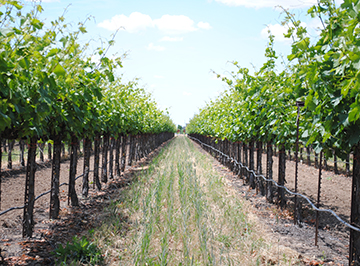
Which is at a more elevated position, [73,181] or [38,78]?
[38,78]

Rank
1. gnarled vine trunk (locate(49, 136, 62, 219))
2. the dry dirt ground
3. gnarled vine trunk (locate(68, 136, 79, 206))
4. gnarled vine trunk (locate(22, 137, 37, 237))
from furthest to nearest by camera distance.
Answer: gnarled vine trunk (locate(68, 136, 79, 206)), gnarled vine trunk (locate(49, 136, 62, 219)), gnarled vine trunk (locate(22, 137, 37, 237)), the dry dirt ground

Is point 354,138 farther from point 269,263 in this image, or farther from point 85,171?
point 85,171

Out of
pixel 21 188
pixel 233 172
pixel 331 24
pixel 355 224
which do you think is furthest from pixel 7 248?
pixel 233 172

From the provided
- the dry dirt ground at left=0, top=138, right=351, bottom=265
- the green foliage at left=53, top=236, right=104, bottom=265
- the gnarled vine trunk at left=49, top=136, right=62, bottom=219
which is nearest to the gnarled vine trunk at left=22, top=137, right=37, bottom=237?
the dry dirt ground at left=0, top=138, right=351, bottom=265

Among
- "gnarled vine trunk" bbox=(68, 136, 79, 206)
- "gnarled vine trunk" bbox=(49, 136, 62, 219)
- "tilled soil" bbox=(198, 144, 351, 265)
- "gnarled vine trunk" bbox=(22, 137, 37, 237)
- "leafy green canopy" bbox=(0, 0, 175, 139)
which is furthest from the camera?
"gnarled vine trunk" bbox=(68, 136, 79, 206)

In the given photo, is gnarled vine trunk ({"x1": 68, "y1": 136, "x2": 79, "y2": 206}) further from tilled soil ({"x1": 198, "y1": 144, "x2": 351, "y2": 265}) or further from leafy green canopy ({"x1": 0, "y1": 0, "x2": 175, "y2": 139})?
tilled soil ({"x1": 198, "y1": 144, "x2": 351, "y2": 265})

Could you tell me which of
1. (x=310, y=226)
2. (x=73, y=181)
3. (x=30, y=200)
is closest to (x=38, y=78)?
(x=30, y=200)

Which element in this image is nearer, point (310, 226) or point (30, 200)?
point (30, 200)

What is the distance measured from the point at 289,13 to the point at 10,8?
4226 millimetres

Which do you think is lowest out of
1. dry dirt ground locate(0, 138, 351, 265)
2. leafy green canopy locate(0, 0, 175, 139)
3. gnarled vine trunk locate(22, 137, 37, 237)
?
dry dirt ground locate(0, 138, 351, 265)

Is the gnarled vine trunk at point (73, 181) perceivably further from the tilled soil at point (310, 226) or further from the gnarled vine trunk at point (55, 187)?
the tilled soil at point (310, 226)

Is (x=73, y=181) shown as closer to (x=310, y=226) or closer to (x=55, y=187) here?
(x=55, y=187)

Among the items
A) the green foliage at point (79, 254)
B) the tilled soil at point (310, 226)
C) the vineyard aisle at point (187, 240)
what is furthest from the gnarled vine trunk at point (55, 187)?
the tilled soil at point (310, 226)

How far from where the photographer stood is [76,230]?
5875 mm
